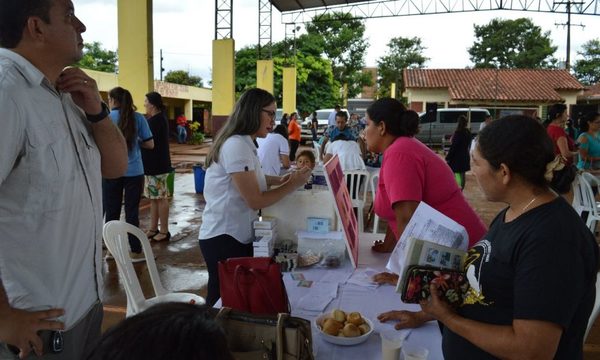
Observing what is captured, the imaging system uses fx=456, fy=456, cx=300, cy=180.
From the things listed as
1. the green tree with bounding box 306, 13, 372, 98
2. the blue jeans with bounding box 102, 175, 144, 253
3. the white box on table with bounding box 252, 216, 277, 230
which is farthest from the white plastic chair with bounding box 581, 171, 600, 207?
the green tree with bounding box 306, 13, 372, 98

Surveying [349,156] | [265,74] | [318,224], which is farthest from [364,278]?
[265,74]

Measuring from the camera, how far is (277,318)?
1.32 m

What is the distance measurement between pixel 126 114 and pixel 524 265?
4055mm

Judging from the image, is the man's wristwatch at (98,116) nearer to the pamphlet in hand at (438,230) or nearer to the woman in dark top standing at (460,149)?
the pamphlet in hand at (438,230)

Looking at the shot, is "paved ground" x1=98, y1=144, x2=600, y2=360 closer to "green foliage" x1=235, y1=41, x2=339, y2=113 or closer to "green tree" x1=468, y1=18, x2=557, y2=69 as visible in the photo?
"green foliage" x1=235, y1=41, x2=339, y2=113

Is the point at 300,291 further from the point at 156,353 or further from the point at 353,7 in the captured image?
the point at 353,7

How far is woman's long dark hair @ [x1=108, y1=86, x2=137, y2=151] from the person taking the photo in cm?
440

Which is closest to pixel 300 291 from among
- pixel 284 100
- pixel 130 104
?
pixel 130 104

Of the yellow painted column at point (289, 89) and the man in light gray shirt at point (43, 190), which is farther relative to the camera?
the yellow painted column at point (289, 89)

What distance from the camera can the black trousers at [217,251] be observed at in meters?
2.48

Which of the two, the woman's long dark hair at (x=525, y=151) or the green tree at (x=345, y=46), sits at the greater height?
the green tree at (x=345, y=46)

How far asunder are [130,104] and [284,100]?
17079 millimetres

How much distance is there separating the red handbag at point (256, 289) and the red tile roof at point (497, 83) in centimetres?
2306

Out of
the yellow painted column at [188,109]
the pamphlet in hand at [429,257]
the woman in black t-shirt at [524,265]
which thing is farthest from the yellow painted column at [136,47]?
the yellow painted column at [188,109]
